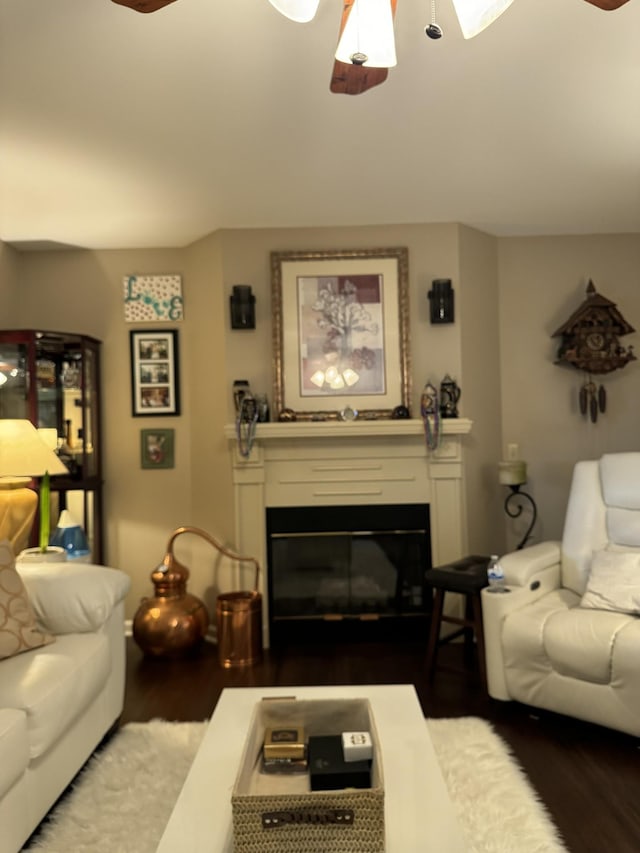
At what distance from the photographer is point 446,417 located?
3.99 m

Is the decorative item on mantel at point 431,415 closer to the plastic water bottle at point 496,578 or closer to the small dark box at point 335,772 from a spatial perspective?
the plastic water bottle at point 496,578

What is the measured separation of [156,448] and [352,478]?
1.21 meters

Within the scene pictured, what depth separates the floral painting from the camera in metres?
4.04

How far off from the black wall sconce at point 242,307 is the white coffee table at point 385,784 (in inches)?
88.0

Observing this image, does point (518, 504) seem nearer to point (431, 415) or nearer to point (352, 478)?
point (431, 415)

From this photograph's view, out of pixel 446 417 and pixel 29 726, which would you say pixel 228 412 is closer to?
pixel 446 417

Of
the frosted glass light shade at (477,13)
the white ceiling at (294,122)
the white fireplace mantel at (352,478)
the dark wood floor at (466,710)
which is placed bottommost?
the dark wood floor at (466,710)

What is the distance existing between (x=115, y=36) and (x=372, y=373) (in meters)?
2.30

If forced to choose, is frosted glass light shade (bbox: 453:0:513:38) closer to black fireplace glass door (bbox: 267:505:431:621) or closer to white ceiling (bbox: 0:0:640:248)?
white ceiling (bbox: 0:0:640:248)

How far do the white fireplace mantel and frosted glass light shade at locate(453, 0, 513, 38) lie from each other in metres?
2.61

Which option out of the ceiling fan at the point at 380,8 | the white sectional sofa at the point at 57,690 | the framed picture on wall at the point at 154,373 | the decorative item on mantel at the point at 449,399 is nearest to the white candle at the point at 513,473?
the decorative item on mantel at the point at 449,399

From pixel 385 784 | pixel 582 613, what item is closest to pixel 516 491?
pixel 582 613

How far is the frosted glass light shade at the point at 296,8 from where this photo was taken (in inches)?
59.1

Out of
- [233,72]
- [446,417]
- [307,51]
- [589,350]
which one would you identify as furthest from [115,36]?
[589,350]
